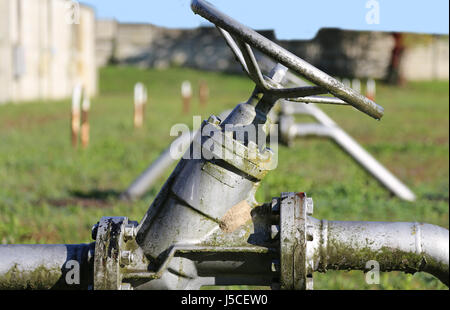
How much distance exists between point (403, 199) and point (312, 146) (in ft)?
11.7

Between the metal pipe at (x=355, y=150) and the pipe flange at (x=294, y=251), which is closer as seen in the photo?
the pipe flange at (x=294, y=251)

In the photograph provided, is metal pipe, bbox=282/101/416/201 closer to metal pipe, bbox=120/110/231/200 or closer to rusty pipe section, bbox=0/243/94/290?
metal pipe, bbox=120/110/231/200

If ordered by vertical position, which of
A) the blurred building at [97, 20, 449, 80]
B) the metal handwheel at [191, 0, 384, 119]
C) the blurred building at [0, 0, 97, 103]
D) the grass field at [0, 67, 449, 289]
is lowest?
the grass field at [0, 67, 449, 289]

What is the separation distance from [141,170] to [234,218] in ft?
15.0

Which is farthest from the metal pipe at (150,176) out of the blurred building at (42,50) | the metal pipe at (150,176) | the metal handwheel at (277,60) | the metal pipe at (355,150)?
the blurred building at (42,50)

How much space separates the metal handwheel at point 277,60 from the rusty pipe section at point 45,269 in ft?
1.89

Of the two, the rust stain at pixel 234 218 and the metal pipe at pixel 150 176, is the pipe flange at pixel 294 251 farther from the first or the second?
the metal pipe at pixel 150 176

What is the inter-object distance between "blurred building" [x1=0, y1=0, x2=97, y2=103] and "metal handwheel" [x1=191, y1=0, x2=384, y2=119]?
1140 centimetres

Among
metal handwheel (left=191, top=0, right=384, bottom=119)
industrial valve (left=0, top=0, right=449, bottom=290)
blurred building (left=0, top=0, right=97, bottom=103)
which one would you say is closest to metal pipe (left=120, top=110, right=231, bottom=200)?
industrial valve (left=0, top=0, right=449, bottom=290)

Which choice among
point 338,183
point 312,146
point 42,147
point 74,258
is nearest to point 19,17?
point 42,147

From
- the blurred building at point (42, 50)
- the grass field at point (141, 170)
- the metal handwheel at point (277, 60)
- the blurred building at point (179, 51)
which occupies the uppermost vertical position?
the blurred building at point (179, 51)

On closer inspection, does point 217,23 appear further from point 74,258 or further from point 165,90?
point 165,90

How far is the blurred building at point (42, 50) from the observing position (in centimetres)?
1474

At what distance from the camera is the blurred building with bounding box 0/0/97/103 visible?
1474 centimetres
